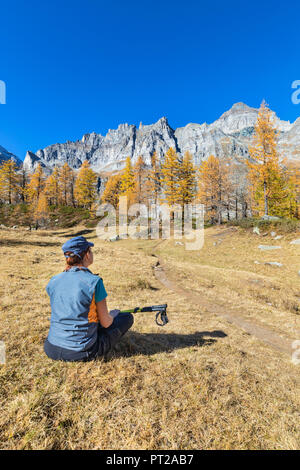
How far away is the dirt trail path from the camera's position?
7.22 metres

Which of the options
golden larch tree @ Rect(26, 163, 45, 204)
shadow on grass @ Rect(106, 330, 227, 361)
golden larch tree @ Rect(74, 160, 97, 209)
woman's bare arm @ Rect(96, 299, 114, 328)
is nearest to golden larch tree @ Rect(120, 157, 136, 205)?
golden larch tree @ Rect(74, 160, 97, 209)

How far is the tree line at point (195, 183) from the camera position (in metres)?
27.4

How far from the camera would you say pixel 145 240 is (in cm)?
3388

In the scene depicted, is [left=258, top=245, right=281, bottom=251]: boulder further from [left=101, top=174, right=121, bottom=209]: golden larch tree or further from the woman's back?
[left=101, top=174, right=121, bottom=209]: golden larch tree

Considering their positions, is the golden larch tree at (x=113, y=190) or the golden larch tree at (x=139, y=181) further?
the golden larch tree at (x=113, y=190)

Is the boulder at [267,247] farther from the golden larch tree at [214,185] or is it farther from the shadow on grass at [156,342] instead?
the shadow on grass at [156,342]

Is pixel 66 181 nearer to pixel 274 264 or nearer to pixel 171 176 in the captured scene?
pixel 171 176

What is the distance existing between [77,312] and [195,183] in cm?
4016

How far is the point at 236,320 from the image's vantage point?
8.92 metres

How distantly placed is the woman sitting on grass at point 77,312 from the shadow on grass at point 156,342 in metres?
0.68

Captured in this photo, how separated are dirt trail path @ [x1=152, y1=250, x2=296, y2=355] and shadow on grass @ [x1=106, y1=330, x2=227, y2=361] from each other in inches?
72.5

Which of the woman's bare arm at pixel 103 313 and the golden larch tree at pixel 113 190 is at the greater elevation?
the golden larch tree at pixel 113 190

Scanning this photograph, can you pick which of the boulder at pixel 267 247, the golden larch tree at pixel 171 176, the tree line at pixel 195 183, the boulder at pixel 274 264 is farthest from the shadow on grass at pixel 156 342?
the golden larch tree at pixel 171 176
